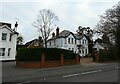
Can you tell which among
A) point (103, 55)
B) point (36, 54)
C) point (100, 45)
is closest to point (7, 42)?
point (36, 54)

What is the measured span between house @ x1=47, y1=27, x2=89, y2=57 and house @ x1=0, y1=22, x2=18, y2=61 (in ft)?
58.2

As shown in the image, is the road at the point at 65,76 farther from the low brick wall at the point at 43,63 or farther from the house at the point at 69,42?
the house at the point at 69,42

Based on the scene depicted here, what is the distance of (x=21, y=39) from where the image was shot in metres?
82.2

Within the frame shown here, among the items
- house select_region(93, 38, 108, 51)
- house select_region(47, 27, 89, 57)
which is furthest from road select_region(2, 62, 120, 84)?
house select_region(47, 27, 89, 57)

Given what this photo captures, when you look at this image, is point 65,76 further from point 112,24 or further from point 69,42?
point 69,42

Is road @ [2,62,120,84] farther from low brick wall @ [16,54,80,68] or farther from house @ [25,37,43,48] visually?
house @ [25,37,43,48]

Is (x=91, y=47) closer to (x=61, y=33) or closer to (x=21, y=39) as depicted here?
(x=61, y=33)

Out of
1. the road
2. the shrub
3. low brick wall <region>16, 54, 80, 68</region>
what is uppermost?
the shrub

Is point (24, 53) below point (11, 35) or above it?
below

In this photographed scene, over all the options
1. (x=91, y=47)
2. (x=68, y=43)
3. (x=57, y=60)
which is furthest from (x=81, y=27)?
(x=57, y=60)

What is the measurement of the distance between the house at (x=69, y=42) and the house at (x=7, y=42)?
17.7 metres

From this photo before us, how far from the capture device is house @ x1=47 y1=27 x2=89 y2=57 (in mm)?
57862

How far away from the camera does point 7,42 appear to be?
4122cm

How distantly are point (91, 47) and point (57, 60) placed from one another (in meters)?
41.6
